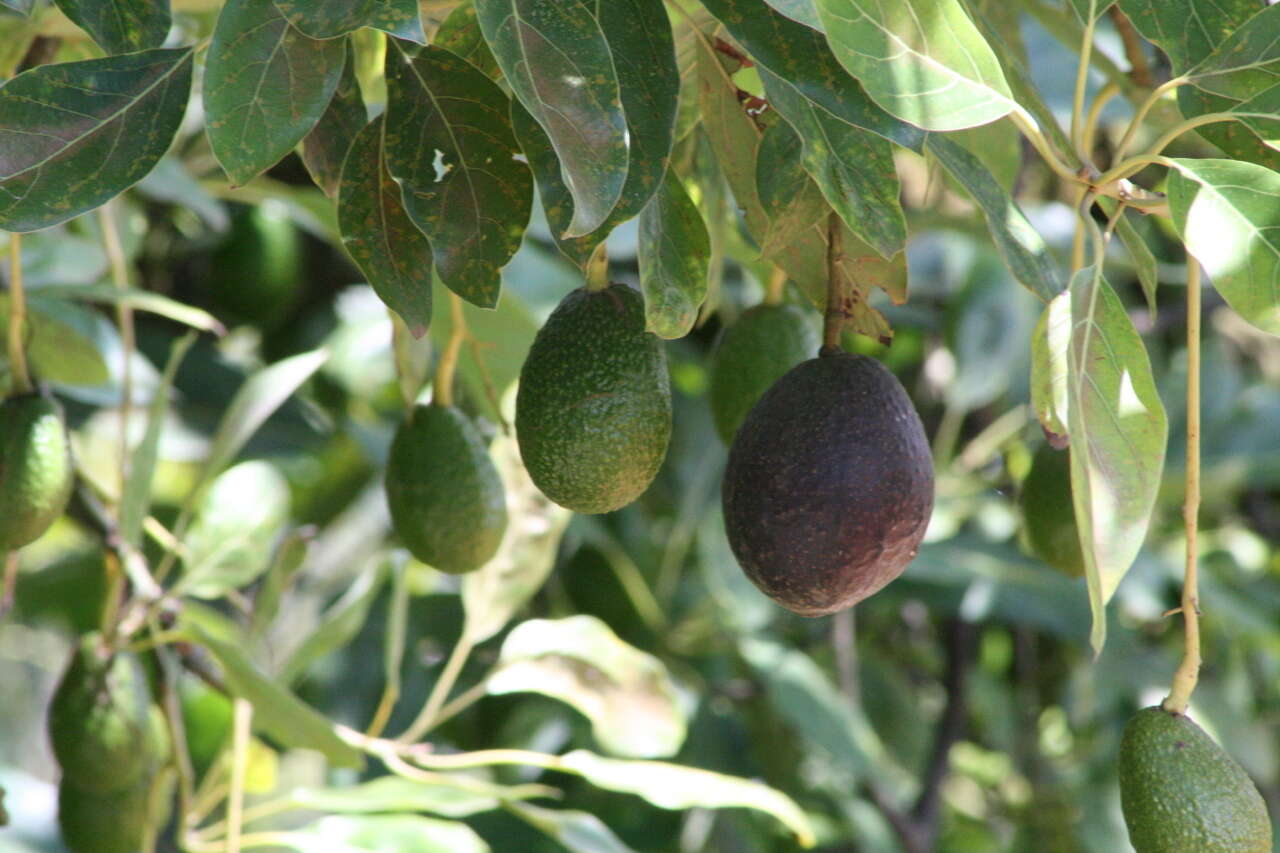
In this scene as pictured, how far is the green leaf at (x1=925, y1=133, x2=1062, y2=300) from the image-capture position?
0.80m

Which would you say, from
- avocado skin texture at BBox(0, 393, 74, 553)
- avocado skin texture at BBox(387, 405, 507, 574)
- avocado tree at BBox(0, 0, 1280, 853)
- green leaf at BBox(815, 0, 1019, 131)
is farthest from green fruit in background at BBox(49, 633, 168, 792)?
green leaf at BBox(815, 0, 1019, 131)

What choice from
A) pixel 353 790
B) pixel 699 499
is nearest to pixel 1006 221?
pixel 353 790

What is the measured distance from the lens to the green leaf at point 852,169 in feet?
2.49

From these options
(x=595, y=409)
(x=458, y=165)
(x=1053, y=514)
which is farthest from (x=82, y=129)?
(x=1053, y=514)

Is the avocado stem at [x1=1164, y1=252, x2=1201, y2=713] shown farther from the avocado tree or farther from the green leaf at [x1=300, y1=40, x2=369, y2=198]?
the green leaf at [x1=300, y1=40, x2=369, y2=198]

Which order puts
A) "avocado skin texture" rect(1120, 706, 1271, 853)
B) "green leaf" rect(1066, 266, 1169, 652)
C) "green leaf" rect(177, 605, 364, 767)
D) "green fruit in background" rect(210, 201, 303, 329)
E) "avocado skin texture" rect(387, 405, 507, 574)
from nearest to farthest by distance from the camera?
"green leaf" rect(1066, 266, 1169, 652)
"avocado skin texture" rect(1120, 706, 1271, 853)
"avocado skin texture" rect(387, 405, 507, 574)
"green leaf" rect(177, 605, 364, 767)
"green fruit in background" rect(210, 201, 303, 329)

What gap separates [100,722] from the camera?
1.23 meters

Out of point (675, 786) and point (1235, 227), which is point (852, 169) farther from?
point (675, 786)

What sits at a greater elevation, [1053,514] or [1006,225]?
[1006,225]

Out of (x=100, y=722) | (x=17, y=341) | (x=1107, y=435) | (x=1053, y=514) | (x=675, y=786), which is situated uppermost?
(x=1107, y=435)

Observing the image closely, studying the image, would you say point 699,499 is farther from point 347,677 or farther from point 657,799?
point 657,799

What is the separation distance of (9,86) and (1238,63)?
692 mm

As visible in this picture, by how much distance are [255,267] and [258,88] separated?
4.74ft

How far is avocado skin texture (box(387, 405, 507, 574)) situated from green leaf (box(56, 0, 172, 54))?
1.11ft
